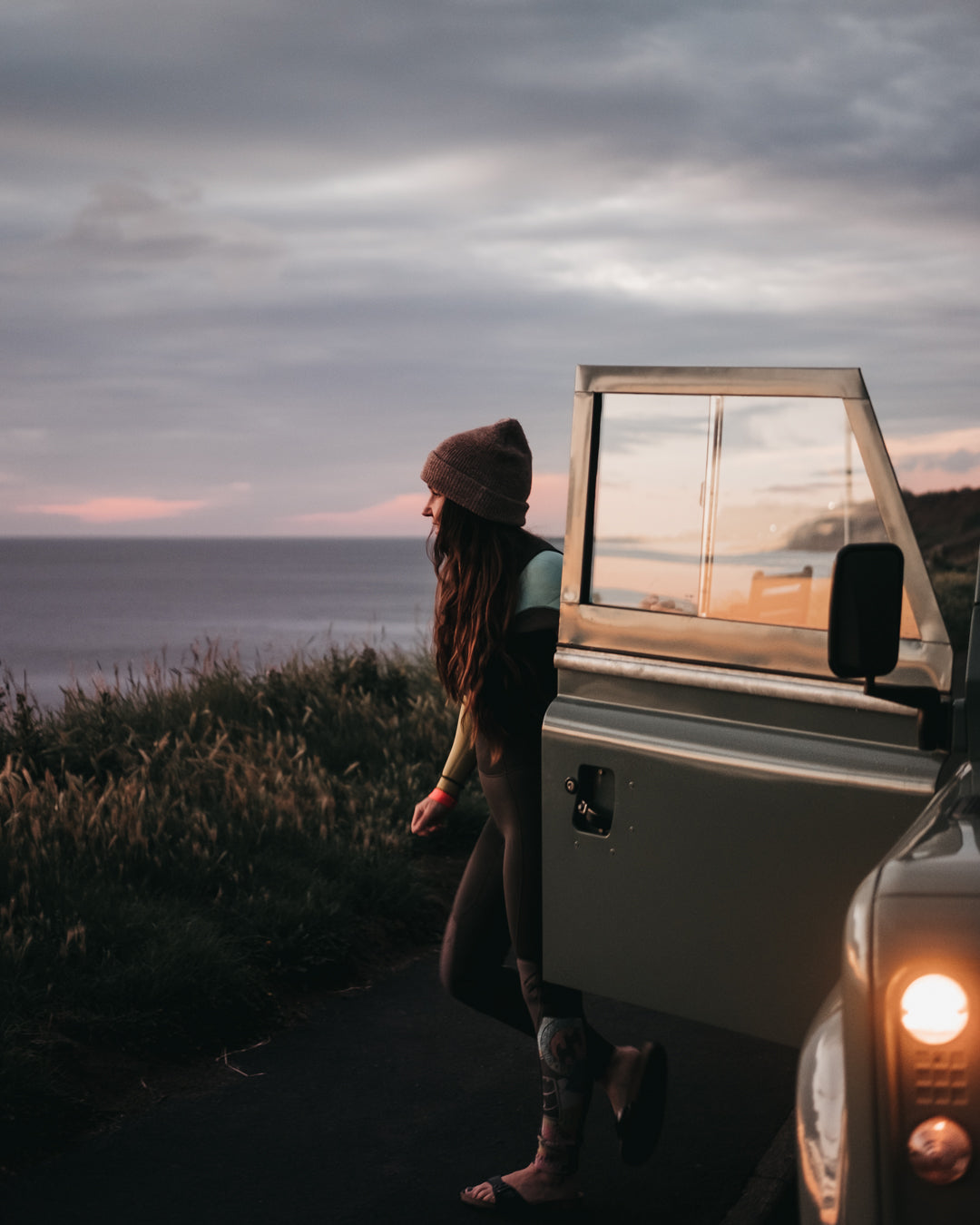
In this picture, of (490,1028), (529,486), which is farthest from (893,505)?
(490,1028)

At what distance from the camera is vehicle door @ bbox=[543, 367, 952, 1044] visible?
126 inches

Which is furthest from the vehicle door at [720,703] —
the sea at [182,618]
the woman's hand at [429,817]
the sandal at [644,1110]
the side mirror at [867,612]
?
the sea at [182,618]

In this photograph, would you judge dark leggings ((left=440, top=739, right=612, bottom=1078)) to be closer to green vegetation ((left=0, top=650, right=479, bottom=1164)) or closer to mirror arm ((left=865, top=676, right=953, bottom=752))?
mirror arm ((left=865, top=676, right=953, bottom=752))

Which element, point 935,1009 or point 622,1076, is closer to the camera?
point 935,1009

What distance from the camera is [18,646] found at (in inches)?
2589

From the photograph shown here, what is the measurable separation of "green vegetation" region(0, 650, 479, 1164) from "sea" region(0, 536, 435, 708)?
1257 mm

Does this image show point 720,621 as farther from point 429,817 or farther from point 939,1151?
point 939,1151

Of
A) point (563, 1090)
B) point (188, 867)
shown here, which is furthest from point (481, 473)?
point (188, 867)

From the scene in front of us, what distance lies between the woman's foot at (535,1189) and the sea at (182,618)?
6.32 meters

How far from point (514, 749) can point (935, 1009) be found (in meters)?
1.97

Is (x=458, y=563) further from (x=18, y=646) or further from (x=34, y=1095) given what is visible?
(x=18, y=646)

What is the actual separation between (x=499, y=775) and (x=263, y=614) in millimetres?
86492

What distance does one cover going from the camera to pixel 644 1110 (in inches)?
150

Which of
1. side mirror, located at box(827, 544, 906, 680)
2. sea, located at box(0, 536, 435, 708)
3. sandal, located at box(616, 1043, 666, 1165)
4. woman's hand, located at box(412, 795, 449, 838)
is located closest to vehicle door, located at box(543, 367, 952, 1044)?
sandal, located at box(616, 1043, 666, 1165)
